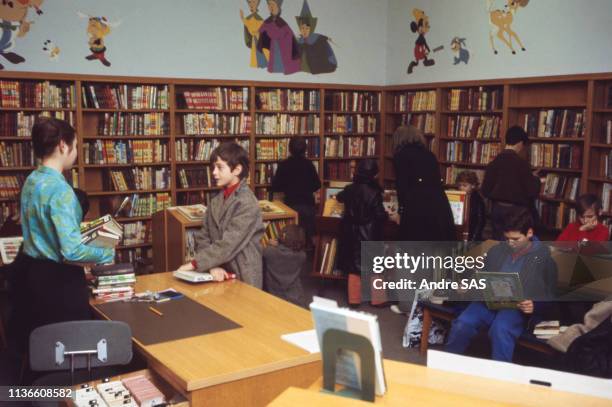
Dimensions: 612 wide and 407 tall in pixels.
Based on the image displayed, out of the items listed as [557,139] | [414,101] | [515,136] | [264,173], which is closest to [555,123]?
[557,139]

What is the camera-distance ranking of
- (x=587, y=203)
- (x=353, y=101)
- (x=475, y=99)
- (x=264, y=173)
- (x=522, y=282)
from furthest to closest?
(x=353, y=101) → (x=264, y=173) → (x=475, y=99) → (x=587, y=203) → (x=522, y=282)

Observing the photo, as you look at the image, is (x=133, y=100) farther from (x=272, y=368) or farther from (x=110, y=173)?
(x=272, y=368)

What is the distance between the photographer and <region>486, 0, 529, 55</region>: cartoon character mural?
7.33m

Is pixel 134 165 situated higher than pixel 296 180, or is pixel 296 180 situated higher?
pixel 134 165

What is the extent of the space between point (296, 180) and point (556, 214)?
2930mm

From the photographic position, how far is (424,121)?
8625 mm

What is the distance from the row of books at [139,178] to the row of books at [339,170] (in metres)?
2.38

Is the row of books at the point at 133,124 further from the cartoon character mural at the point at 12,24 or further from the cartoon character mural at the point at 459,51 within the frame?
the cartoon character mural at the point at 459,51

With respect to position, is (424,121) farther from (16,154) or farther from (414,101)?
(16,154)

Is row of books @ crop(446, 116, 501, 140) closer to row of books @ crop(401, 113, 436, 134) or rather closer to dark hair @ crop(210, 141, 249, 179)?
row of books @ crop(401, 113, 436, 134)

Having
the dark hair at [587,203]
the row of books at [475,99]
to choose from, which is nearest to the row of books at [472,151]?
the row of books at [475,99]

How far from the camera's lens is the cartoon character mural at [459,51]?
802 centimetres

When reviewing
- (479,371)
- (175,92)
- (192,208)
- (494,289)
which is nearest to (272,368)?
(479,371)

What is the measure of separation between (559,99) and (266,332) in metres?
5.46
